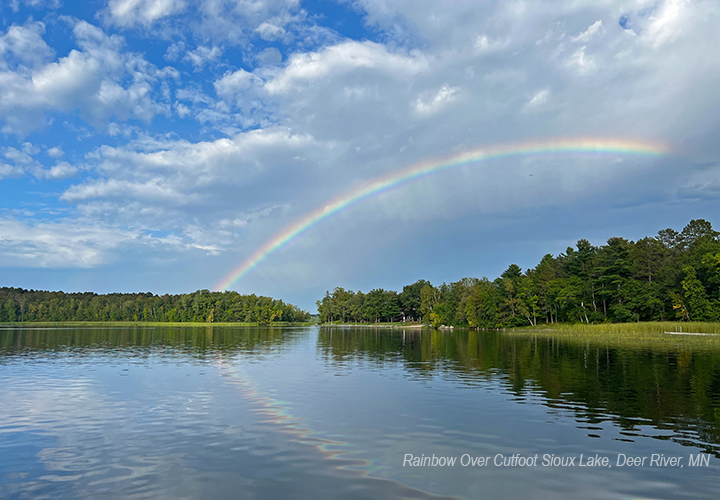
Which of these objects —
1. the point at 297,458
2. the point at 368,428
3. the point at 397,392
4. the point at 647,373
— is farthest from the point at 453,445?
the point at 647,373

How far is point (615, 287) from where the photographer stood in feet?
381

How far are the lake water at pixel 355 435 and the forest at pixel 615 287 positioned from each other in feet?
262

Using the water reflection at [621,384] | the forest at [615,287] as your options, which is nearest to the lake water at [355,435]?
the water reflection at [621,384]

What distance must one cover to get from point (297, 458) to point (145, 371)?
26.0m

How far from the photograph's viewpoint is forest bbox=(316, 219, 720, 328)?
311ft

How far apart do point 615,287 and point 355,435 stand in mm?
121404

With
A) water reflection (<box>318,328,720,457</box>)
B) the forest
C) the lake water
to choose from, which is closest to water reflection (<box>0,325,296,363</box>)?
water reflection (<box>318,328,720,457</box>)

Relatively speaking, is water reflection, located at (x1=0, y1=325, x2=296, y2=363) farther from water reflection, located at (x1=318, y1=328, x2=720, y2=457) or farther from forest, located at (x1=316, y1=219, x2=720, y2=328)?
forest, located at (x1=316, y1=219, x2=720, y2=328)

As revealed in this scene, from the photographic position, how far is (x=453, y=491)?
35.5 ft

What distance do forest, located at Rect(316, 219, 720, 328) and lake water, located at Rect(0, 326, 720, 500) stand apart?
79775mm

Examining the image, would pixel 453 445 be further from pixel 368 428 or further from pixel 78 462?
pixel 78 462

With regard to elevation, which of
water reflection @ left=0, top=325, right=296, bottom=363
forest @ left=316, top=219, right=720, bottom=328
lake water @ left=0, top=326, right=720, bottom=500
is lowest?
water reflection @ left=0, top=325, right=296, bottom=363

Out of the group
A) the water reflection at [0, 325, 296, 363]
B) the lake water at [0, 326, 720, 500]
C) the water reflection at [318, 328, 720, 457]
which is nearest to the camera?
the lake water at [0, 326, 720, 500]

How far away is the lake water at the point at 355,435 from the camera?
11188 mm
